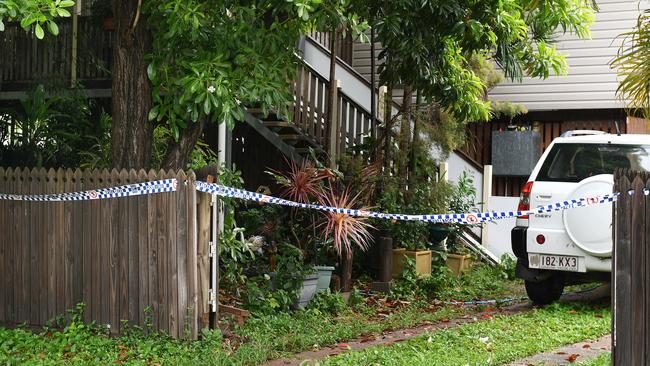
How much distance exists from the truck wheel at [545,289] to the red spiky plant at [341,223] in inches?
77.2

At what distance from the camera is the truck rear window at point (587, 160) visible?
9719mm

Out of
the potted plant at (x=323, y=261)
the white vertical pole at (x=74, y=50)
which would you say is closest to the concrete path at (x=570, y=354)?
the potted plant at (x=323, y=261)

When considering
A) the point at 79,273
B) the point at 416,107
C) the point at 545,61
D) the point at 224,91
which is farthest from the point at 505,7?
the point at 79,273

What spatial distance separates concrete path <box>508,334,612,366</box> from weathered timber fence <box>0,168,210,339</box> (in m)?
2.82

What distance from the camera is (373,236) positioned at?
12258mm

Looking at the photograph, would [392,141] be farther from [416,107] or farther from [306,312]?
[306,312]

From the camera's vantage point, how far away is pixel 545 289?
10297 millimetres

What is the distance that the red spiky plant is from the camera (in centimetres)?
1027

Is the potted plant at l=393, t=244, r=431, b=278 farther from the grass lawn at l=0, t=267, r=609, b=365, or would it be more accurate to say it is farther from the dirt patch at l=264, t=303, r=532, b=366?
the grass lawn at l=0, t=267, r=609, b=365

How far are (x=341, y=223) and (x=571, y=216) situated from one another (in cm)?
254

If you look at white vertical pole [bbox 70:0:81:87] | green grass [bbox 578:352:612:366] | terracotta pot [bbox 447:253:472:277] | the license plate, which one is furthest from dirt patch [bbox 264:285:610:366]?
white vertical pole [bbox 70:0:81:87]

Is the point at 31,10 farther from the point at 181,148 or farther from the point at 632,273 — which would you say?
the point at 632,273

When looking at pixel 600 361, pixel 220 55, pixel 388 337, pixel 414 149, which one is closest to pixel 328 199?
pixel 388 337

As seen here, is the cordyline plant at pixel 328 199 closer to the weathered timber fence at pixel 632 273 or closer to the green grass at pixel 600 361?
the green grass at pixel 600 361
